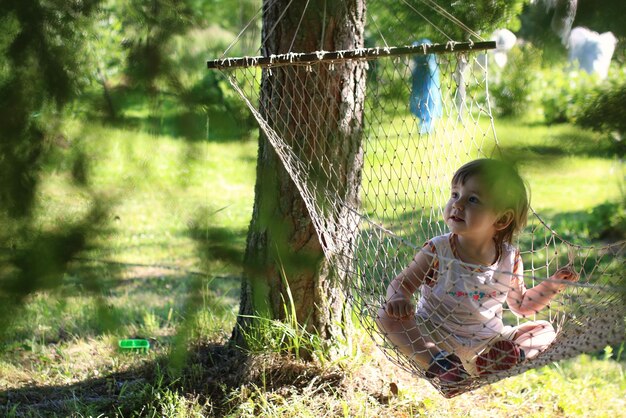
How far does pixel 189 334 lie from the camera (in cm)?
142

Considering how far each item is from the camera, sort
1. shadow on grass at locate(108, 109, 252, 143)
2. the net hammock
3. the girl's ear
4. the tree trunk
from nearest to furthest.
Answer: shadow on grass at locate(108, 109, 252, 143)
the net hammock
the girl's ear
the tree trunk

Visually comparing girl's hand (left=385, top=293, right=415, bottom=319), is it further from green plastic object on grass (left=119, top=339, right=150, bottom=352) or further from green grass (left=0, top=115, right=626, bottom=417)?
green plastic object on grass (left=119, top=339, right=150, bottom=352)

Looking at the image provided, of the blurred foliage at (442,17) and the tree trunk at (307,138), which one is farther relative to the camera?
the tree trunk at (307,138)

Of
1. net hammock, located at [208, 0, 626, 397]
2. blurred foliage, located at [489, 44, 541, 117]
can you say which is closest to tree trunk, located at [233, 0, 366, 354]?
net hammock, located at [208, 0, 626, 397]

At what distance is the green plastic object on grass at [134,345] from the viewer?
2.88 metres

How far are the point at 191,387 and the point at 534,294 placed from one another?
3.55ft

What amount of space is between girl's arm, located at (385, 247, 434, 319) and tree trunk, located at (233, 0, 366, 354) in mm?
298

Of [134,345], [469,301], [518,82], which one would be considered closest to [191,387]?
[134,345]

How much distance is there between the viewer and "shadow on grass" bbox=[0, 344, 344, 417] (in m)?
2.36

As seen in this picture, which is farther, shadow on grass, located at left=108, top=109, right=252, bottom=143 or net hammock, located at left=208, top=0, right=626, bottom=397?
net hammock, located at left=208, top=0, right=626, bottom=397

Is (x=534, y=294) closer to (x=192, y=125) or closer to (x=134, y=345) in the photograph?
(x=192, y=125)

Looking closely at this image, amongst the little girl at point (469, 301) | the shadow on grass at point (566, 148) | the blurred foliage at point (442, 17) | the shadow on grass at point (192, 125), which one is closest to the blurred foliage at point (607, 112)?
the shadow on grass at point (566, 148)

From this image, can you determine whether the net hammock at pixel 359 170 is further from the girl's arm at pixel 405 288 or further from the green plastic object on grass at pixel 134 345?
the green plastic object on grass at pixel 134 345

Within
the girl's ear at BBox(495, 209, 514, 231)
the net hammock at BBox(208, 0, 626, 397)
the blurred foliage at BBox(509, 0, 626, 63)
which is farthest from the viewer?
the girl's ear at BBox(495, 209, 514, 231)
